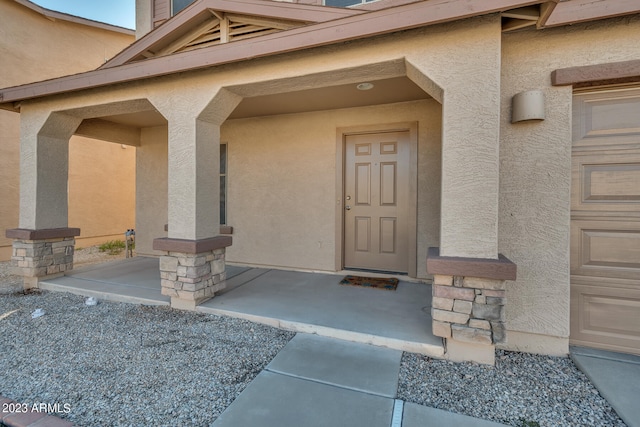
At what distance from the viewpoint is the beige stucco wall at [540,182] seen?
7.61 feet

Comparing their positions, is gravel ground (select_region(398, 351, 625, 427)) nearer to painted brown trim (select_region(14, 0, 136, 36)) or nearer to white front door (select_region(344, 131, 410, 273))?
white front door (select_region(344, 131, 410, 273))

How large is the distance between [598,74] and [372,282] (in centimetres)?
302

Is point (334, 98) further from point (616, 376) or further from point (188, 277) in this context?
point (616, 376)

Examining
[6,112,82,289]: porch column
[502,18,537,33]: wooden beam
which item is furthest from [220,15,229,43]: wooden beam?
[502,18,537,33]: wooden beam

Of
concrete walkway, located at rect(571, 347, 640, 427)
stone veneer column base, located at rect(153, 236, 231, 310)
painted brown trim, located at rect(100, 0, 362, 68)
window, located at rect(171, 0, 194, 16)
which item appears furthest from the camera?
window, located at rect(171, 0, 194, 16)

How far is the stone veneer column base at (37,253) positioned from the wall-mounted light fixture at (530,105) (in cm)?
570

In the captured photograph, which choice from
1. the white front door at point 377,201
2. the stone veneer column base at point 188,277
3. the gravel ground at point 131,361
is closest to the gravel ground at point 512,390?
the gravel ground at point 131,361

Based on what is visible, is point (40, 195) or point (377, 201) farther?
point (377, 201)

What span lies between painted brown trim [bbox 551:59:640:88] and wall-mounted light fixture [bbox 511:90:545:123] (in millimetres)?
185

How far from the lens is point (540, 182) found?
238 cm

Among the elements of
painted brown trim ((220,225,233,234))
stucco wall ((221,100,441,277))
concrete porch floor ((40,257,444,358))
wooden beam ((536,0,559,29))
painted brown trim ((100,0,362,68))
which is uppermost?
painted brown trim ((100,0,362,68))

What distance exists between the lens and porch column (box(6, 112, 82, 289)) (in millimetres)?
3947

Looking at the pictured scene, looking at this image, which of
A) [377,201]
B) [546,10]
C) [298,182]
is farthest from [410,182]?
[546,10]

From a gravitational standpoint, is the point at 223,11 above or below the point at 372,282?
above
